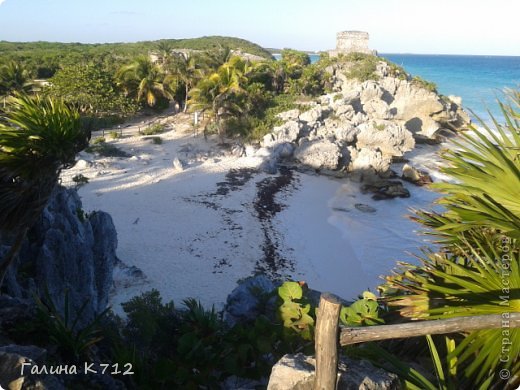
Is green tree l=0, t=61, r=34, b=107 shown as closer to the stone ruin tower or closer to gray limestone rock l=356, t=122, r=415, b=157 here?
gray limestone rock l=356, t=122, r=415, b=157

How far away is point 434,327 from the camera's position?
94.3 inches

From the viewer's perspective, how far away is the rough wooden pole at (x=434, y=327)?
7.82ft

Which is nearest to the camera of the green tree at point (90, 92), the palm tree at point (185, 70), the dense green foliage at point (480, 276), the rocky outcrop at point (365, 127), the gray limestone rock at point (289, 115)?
the dense green foliage at point (480, 276)


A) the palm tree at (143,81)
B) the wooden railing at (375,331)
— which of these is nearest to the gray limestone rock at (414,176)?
the palm tree at (143,81)

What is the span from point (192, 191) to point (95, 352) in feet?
40.0

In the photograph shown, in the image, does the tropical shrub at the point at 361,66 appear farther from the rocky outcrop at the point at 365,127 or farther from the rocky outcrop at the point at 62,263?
the rocky outcrop at the point at 62,263

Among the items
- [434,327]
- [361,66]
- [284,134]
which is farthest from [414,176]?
[434,327]

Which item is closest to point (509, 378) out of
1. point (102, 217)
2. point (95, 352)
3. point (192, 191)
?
point (95, 352)

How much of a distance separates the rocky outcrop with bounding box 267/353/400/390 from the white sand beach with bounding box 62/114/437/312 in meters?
6.64

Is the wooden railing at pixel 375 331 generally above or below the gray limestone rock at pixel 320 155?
above

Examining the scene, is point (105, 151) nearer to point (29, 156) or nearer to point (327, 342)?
point (29, 156)

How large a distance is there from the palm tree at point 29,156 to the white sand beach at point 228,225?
503 cm

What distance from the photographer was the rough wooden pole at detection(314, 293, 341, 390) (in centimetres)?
229

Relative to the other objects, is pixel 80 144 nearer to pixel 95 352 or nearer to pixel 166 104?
pixel 95 352
